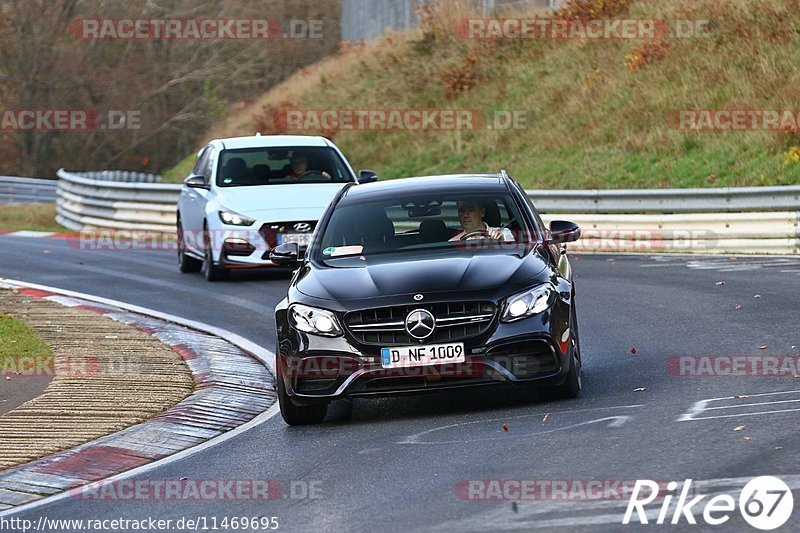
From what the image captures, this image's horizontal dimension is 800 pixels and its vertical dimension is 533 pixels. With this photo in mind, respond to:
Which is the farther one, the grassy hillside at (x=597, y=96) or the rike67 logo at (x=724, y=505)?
the grassy hillside at (x=597, y=96)

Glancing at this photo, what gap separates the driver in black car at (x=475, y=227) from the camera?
1049 centimetres

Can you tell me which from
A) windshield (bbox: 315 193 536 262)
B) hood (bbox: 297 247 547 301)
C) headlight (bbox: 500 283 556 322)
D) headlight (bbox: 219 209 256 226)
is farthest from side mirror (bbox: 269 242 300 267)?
headlight (bbox: 219 209 256 226)

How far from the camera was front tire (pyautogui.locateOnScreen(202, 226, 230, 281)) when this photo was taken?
62.7ft

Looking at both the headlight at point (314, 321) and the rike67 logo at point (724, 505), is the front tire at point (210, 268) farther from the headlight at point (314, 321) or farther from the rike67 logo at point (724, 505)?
the rike67 logo at point (724, 505)

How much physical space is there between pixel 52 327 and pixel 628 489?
8.81 meters

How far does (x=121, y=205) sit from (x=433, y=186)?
19696mm

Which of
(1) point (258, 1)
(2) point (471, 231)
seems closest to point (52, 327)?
(2) point (471, 231)

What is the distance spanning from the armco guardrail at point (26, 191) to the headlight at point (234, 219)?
21.0 m

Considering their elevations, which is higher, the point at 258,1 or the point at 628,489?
the point at 258,1

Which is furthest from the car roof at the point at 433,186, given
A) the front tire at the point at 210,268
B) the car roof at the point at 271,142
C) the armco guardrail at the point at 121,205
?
the armco guardrail at the point at 121,205

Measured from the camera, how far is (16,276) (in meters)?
20.3

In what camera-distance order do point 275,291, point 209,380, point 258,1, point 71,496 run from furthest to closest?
point 258,1
point 275,291
point 209,380
point 71,496

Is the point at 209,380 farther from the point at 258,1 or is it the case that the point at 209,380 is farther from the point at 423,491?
the point at 258,1

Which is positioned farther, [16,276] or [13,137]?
[13,137]
